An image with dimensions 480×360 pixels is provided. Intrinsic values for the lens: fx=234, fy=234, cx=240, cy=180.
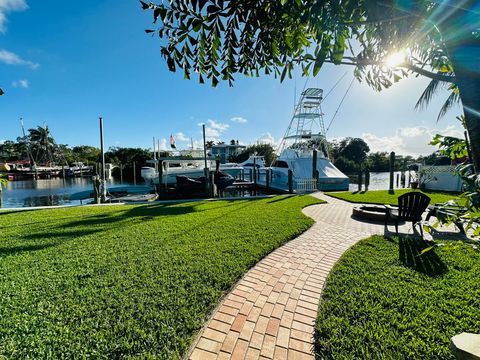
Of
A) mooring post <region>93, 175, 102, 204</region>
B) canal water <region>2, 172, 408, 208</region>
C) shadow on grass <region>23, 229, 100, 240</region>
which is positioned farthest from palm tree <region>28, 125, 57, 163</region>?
shadow on grass <region>23, 229, 100, 240</region>

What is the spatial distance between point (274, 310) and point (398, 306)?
1494 mm

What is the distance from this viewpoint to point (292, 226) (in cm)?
652

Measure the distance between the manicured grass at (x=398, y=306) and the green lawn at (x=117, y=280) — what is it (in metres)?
1.43

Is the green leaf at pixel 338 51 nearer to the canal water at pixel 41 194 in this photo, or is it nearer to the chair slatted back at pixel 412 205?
the chair slatted back at pixel 412 205

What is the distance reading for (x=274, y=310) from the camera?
2.90 meters

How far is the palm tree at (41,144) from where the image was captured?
57.4m

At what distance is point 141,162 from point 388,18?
61.1 metres

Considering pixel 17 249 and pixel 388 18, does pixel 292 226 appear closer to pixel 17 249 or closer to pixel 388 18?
pixel 388 18

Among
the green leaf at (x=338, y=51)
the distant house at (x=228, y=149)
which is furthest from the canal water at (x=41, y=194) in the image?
the distant house at (x=228, y=149)

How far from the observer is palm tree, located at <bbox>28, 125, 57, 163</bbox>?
5741 cm

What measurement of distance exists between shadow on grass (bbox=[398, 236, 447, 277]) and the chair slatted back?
3.36ft

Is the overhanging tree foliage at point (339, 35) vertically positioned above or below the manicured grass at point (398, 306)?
above

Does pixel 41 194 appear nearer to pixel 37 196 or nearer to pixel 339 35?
pixel 37 196

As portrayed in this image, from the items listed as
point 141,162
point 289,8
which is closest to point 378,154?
point 141,162
